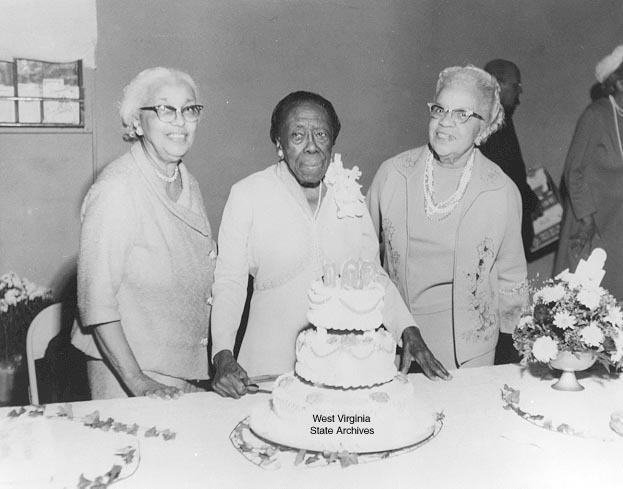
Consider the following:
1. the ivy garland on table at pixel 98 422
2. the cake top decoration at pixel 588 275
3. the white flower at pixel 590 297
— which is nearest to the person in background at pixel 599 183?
the cake top decoration at pixel 588 275

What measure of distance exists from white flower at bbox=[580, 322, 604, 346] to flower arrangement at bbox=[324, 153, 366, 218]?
1020 mm

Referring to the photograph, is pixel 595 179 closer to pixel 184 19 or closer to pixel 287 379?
pixel 184 19

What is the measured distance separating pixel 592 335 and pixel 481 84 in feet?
4.48

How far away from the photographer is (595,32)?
4988 millimetres

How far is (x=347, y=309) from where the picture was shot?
79.4 inches

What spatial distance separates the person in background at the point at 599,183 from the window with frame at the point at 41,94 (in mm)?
3383

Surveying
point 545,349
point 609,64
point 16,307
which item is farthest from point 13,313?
point 609,64

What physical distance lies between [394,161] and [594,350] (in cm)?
134

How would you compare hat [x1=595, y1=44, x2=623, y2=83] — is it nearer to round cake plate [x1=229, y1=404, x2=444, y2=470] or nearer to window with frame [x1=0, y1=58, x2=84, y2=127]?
window with frame [x1=0, y1=58, x2=84, y2=127]

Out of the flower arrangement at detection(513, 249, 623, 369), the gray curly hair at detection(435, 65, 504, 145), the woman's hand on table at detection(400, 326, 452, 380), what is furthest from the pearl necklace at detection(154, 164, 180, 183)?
the flower arrangement at detection(513, 249, 623, 369)

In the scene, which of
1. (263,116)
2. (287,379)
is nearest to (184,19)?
(263,116)

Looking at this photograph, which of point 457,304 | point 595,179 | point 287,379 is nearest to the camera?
point 287,379

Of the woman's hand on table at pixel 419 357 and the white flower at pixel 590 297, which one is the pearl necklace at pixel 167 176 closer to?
the woman's hand on table at pixel 419 357

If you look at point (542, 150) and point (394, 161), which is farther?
point (542, 150)
